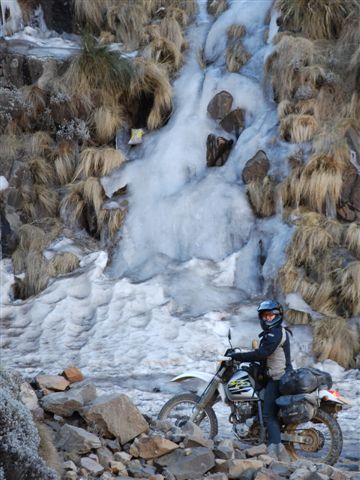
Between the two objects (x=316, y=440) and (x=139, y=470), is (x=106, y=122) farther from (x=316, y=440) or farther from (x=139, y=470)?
(x=139, y=470)

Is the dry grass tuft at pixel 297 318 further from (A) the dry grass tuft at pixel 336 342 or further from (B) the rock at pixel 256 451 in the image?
(B) the rock at pixel 256 451

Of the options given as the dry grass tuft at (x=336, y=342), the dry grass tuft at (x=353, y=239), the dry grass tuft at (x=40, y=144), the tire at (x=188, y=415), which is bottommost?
the dry grass tuft at (x=336, y=342)

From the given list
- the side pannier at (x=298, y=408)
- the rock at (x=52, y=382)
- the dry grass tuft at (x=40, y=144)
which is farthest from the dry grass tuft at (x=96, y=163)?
the side pannier at (x=298, y=408)

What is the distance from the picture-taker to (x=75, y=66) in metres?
14.7

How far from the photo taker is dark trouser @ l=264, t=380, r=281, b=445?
691 centimetres

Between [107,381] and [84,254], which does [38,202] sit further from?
[107,381]

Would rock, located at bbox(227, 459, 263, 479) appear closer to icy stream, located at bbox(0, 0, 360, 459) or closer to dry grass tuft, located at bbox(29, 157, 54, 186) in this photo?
icy stream, located at bbox(0, 0, 360, 459)

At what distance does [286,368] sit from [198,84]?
8.57 m

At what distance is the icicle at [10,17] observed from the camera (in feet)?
54.9

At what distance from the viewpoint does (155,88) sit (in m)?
14.5

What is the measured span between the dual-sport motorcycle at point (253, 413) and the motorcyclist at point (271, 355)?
0.08m

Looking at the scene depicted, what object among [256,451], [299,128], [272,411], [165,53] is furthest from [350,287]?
[165,53]

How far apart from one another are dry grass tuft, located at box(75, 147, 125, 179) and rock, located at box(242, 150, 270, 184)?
234 centimetres

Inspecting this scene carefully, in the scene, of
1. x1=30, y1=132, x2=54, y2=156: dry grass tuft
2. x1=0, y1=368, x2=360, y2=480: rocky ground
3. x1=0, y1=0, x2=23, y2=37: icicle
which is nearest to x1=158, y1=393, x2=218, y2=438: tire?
x1=0, y1=368, x2=360, y2=480: rocky ground
